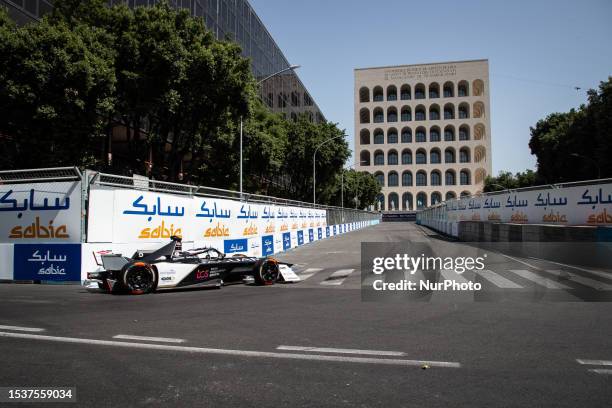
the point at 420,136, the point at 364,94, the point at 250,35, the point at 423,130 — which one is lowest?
the point at 420,136

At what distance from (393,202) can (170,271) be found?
110 meters

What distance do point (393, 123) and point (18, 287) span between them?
111392 mm

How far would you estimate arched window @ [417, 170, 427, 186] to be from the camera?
373 ft

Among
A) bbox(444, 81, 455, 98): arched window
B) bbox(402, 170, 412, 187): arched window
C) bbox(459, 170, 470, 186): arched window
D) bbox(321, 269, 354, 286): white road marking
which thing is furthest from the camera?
bbox(402, 170, 412, 187): arched window

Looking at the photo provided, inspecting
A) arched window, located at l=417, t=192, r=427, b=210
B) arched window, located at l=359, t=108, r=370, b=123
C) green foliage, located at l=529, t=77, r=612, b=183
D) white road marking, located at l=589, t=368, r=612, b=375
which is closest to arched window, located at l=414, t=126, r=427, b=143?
arched window, located at l=359, t=108, r=370, b=123

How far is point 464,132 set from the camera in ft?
373

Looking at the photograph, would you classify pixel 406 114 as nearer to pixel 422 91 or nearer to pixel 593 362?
pixel 422 91

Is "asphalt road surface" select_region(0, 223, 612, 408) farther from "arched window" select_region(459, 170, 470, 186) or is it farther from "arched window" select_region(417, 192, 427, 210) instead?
"arched window" select_region(459, 170, 470, 186)

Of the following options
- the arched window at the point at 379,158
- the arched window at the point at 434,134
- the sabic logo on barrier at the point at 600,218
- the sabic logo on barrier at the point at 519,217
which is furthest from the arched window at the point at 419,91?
the sabic logo on barrier at the point at 600,218

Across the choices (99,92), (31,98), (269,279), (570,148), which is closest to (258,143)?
(99,92)

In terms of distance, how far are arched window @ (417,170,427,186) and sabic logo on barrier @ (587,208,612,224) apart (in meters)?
98.3

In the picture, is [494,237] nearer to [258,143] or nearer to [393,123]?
[258,143]

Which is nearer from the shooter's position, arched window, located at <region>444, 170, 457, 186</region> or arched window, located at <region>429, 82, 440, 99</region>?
arched window, located at <region>444, 170, 457, 186</region>

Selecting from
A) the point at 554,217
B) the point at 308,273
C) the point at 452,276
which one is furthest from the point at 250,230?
the point at 554,217
